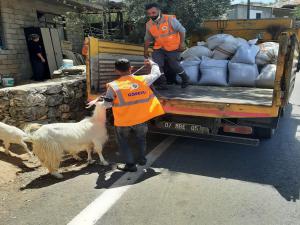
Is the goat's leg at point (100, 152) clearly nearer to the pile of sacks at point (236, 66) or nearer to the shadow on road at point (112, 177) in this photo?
the shadow on road at point (112, 177)

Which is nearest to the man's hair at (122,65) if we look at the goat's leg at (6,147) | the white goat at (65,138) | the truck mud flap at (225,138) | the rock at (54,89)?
the white goat at (65,138)

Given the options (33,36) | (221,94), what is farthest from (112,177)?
(33,36)

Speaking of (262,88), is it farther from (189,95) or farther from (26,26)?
(26,26)

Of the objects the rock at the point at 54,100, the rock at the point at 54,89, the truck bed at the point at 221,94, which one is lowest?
the rock at the point at 54,100

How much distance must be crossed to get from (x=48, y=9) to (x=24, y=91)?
299 inches

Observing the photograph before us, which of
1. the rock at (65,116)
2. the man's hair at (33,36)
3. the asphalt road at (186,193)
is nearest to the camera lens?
the asphalt road at (186,193)

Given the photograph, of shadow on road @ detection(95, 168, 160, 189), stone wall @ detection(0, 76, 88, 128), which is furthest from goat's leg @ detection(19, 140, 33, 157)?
shadow on road @ detection(95, 168, 160, 189)

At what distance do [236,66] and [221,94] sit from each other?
1336mm

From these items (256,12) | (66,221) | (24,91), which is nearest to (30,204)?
(66,221)

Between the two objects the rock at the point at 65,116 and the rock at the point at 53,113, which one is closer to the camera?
the rock at the point at 53,113

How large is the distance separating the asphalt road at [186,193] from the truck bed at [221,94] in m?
0.83

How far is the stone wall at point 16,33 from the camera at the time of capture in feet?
33.0

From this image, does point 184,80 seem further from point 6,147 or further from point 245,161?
point 6,147

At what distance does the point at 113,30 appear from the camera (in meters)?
14.0
